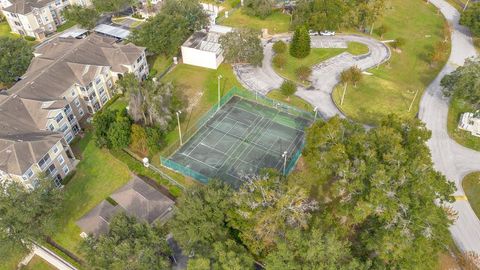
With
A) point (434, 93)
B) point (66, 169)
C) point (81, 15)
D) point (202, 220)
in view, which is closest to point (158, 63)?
point (81, 15)

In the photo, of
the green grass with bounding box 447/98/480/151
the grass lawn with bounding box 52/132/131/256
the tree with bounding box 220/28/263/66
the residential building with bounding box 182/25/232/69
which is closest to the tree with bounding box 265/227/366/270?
the grass lawn with bounding box 52/132/131/256

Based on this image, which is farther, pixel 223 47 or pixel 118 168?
pixel 223 47

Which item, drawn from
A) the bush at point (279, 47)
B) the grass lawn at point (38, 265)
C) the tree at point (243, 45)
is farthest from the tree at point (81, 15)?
the grass lawn at point (38, 265)

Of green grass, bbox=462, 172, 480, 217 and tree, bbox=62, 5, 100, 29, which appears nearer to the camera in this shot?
green grass, bbox=462, 172, 480, 217

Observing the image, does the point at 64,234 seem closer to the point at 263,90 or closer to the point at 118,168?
the point at 118,168

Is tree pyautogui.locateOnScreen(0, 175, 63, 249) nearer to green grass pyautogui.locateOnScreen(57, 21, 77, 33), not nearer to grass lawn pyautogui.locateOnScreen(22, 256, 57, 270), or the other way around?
grass lawn pyautogui.locateOnScreen(22, 256, 57, 270)

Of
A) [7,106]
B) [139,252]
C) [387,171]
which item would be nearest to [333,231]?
[387,171]

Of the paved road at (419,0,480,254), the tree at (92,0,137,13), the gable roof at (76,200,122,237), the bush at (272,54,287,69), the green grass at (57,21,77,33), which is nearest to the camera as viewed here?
the gable roof at (76,200,122,237)

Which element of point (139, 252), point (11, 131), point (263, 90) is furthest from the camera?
point (263, 90)
